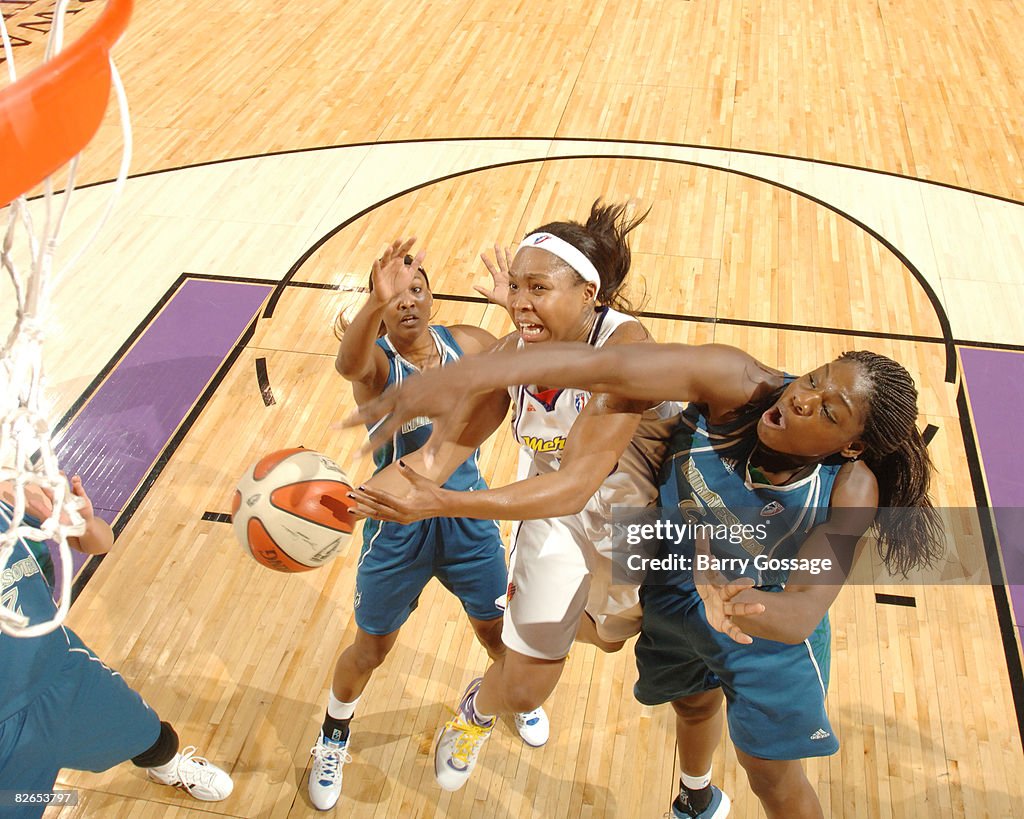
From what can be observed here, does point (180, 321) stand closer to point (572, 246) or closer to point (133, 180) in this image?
point (133, 180)

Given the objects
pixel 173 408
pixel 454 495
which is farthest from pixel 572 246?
pixel 173 408

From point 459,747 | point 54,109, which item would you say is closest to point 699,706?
point 459,747

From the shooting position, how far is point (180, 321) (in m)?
5.54

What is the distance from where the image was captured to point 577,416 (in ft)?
8.96

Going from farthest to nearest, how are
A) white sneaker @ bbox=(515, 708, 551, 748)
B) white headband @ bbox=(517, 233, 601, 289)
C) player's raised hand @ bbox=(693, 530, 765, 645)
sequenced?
white sneaker @ bbox=(515, 708, 551, 748)
white headband @ bbox=(517, 233, 601, 289)
player's raised hand @ bbox=(693, 530, 765, 645)

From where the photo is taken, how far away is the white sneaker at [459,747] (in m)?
3.26

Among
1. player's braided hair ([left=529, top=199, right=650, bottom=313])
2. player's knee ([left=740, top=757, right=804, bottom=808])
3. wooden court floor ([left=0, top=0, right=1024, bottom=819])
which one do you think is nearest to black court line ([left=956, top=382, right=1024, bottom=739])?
wooden court floor ([left=0, top=0, right=1024, bottom=819])

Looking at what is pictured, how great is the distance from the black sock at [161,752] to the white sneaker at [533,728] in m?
1.19

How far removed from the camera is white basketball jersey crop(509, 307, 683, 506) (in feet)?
9.06

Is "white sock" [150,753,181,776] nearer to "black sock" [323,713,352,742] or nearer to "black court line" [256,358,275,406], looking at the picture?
"black sock" [323,713,352,742]

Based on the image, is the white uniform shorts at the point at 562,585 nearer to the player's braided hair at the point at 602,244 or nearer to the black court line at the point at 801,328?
the player's braided hair at the point at 602,244

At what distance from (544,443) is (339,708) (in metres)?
1.25

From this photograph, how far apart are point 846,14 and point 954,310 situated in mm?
5165

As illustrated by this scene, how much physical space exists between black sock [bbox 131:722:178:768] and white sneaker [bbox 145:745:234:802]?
0.05 meters
